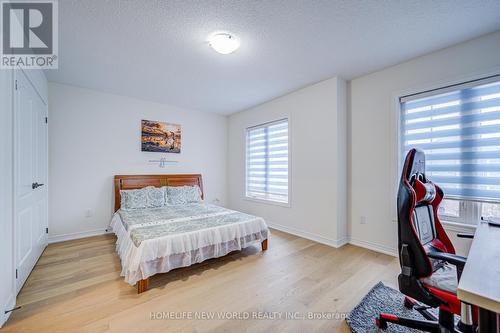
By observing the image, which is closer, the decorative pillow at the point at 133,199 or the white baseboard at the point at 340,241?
the white baseboard at the point at 340,241

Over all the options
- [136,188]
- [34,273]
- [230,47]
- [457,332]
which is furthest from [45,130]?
[457,332]

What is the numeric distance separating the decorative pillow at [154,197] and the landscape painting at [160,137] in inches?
33.8

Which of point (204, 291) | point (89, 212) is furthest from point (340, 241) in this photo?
point (89, 212)

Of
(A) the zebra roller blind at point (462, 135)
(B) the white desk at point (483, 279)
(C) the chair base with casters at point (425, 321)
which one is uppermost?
(A) the zebra roller blind at point (462, 135)

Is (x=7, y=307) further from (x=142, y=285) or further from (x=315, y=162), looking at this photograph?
(x=315, y=162)

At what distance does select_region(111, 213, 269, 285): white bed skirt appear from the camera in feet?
6.91

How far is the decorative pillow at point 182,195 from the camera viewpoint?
160 inches

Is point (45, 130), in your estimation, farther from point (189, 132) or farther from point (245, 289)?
point (245, 289)

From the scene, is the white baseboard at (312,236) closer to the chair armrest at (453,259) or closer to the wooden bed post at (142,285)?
the chair armrest at (453,259)

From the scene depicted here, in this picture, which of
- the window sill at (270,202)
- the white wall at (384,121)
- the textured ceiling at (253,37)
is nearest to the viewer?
the textured ceiling at (253,37)

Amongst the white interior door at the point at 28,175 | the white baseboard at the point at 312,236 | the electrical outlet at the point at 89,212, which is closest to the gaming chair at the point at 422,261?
the white baseboard at the point at 312,236

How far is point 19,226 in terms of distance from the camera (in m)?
2.03

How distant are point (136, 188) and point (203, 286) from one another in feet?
8.62

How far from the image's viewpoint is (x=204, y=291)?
211cm
